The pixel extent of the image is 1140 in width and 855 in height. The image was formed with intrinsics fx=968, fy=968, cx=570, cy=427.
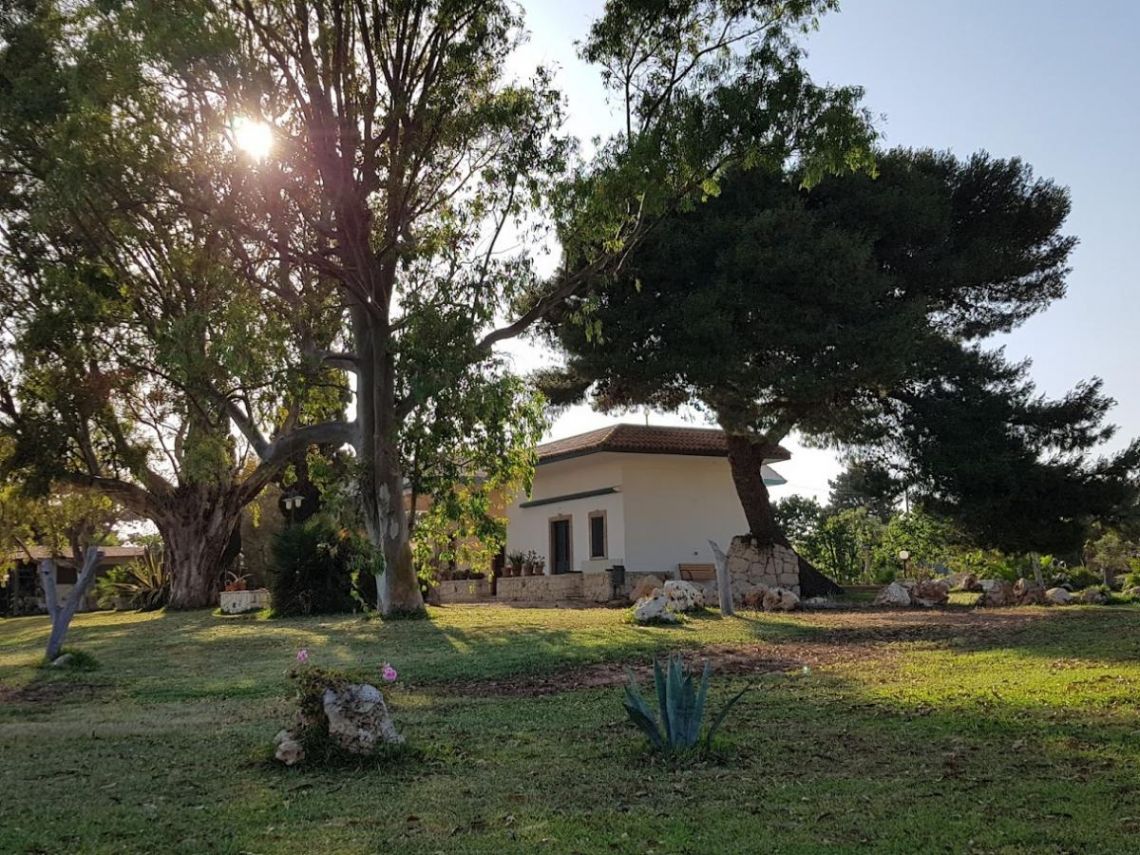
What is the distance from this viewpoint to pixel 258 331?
51.2 ft

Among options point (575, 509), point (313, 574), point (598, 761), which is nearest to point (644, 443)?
point (575, 509)

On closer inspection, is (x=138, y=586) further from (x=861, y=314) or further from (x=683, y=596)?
(x=861, y=314)

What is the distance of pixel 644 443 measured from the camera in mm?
26641

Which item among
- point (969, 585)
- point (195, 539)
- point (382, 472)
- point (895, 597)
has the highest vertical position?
point (382, 472)

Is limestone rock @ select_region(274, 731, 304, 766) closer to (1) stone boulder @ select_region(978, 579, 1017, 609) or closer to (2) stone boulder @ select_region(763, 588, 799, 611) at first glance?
(2) stone boulder @ select_region(763, 588, 799, 611)

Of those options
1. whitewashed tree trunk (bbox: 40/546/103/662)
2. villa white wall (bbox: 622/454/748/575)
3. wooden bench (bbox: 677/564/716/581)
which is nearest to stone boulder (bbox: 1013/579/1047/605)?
wooden bench (bbox: 677/564/716/581)

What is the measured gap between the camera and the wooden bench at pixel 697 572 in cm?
2630

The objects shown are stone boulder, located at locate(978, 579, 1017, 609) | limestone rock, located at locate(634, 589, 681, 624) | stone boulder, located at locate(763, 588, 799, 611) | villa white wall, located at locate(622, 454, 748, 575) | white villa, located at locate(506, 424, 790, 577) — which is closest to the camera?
limestone rock, located at locate(634, 589, 681, 624)

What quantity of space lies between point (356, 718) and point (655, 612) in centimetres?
1049

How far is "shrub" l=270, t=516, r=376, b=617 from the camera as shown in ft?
68.7

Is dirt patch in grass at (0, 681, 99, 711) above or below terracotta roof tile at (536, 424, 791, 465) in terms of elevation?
below

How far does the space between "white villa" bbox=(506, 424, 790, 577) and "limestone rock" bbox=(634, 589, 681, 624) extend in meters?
9.82

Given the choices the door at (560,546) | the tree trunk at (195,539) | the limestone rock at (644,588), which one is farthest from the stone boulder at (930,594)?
the tree trunk at (195,539)

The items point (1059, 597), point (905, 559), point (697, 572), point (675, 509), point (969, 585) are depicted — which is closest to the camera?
point (1059, 597)
